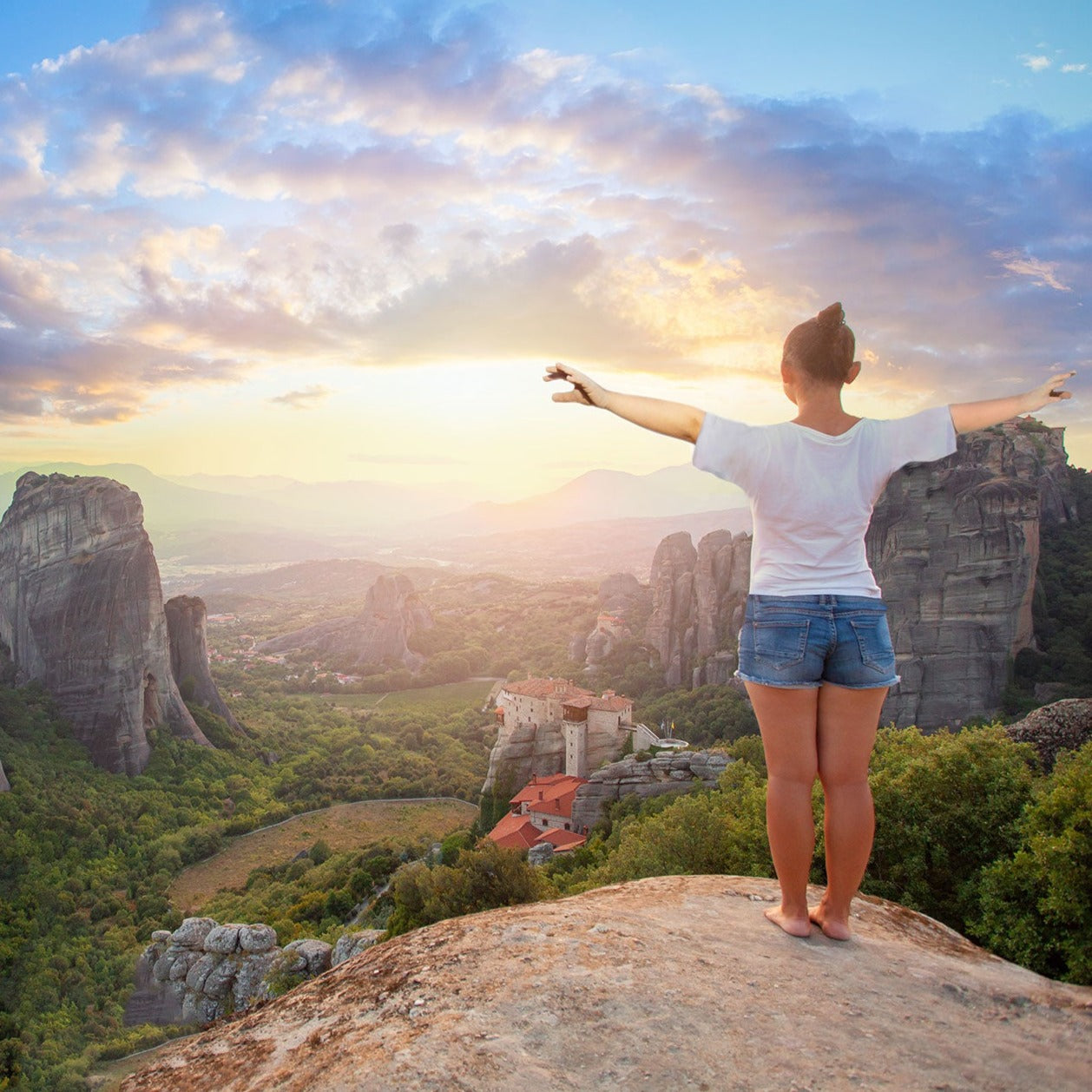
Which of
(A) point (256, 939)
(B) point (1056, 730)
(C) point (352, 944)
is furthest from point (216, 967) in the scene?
(B) point (1056, 730)

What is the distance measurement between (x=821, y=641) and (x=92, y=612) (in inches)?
1682

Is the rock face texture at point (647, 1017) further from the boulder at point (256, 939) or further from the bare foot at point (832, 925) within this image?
the boulder at point (256, 939)

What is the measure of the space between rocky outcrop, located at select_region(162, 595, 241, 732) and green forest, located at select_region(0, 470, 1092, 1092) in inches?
66.0

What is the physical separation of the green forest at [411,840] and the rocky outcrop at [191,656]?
5.50ft

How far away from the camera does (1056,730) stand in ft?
33.4

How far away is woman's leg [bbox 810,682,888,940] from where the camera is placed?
3.56 m

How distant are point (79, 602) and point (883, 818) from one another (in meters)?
41.4

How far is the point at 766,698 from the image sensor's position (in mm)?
3598

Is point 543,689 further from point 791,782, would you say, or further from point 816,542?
point 816,542

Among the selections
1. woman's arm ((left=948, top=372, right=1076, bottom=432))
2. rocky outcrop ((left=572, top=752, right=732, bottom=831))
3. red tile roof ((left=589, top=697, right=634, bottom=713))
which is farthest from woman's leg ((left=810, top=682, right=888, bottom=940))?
red tile roof ((left=589, top=697, right=634, bottom=713))

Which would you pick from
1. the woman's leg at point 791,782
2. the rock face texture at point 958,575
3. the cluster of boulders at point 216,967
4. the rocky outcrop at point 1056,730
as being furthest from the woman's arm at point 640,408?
the rock face texture at point 958,575

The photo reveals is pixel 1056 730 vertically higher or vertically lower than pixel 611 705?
higher

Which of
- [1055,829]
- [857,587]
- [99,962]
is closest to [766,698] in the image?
[857,587]

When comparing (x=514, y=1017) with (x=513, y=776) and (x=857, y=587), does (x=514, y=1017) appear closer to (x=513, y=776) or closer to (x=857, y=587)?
(x=857, y=587)
